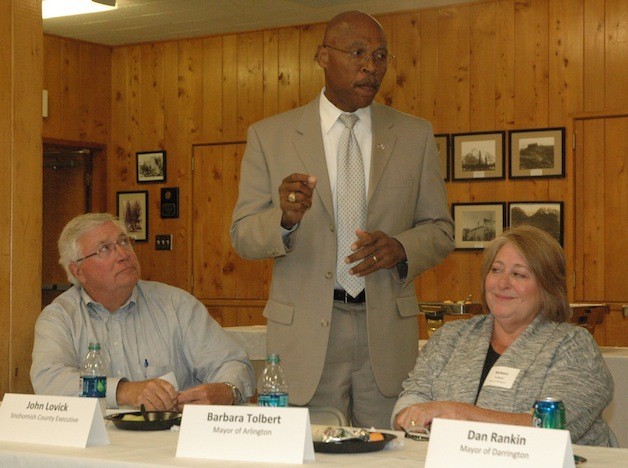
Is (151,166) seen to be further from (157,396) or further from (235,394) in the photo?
(157,396)

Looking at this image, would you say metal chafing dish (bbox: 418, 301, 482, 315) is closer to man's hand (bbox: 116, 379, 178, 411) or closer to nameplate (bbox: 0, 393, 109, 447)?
man's hand (bbox: 116, 379, 178, 411)

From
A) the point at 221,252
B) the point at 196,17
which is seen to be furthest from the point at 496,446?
the point at 221,252

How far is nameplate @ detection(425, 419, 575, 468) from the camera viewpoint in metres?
1.66

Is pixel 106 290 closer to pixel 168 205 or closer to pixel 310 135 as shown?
pixel 310 135

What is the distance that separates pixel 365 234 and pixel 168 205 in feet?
21.0

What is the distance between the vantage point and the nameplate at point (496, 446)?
166 cm

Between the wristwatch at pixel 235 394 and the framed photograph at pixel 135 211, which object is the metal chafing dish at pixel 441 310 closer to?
the wristwatch at pixel 235 394

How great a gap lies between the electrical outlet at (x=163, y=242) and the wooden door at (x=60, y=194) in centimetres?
75

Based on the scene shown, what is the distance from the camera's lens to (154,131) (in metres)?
9.26

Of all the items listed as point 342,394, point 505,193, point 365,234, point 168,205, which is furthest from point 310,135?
point 168,205

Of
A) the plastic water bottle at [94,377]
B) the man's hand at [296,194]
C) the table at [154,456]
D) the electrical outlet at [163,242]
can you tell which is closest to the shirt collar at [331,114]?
the man's hand at [296,194]

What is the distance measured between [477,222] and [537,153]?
2.18 ft

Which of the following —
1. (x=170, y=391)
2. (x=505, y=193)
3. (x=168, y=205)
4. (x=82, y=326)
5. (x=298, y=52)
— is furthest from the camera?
(x=168, y=205)

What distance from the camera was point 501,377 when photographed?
268 cm
